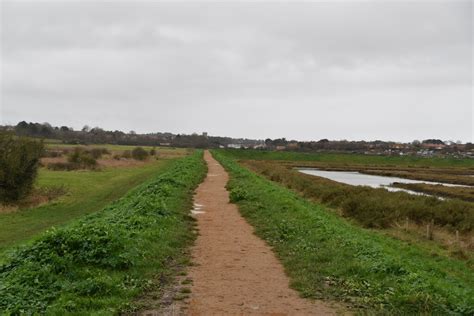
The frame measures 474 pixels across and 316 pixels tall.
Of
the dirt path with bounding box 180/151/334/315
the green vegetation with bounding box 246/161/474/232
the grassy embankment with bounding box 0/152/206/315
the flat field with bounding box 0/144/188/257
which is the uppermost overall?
the grassy embankment with bounding box 0/152/206/315

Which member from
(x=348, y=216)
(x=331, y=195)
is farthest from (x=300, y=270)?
(x=331, y=195)

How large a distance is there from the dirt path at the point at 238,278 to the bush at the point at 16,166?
19.8 meters

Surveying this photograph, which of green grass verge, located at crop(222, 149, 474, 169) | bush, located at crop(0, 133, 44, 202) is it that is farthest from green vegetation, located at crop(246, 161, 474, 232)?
green grass verge, located at crop(222, 149, 474, 169)

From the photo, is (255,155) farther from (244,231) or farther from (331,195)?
(244,231)

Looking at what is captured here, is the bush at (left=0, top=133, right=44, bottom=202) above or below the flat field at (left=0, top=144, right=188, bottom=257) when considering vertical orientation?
above

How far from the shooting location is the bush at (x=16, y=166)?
3020 centimetres

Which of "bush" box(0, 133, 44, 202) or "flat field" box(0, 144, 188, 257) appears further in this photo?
"bush" box(0, 133, 44, 202)

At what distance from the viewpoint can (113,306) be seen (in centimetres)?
714

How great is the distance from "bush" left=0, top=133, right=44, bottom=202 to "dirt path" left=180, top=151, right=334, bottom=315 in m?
19.8

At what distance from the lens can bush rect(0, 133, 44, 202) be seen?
30.2 metres

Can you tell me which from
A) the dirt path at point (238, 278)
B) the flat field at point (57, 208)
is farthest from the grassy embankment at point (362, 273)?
the flat field at point (57, 208)

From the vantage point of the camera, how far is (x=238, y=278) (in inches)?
364

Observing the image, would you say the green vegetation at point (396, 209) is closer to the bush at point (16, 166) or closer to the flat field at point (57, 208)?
the flat field at point (57, 208)

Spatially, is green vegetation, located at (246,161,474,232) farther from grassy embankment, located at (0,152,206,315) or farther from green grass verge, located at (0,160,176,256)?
green grass verge, located at (0,160,176,256)
